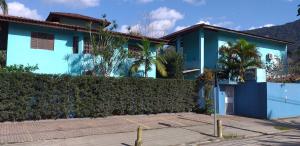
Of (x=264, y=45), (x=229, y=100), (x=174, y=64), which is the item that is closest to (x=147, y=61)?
(x=174, y=64)

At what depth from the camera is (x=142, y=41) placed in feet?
83.9

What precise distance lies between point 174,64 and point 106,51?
217 inches

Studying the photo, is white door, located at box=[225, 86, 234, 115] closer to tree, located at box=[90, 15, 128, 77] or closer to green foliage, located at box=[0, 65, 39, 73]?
tree, located at box=[90, 15, 128, 77]

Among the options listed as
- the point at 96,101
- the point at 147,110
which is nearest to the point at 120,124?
the point at 96,101

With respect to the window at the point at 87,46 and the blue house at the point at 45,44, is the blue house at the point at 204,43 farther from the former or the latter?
the window at the point at 87,46

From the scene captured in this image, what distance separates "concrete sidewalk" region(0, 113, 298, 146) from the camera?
48.0ft

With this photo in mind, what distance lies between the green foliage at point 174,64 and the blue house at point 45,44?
320cm

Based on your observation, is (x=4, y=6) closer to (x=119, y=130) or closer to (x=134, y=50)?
(x=134, y=50)

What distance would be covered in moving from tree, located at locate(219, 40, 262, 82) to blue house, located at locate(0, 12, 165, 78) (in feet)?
24.3

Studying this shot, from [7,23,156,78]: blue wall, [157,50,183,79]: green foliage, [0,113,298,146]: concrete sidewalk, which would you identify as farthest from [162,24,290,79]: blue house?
[0,113,298,146]: concrete sidewalk

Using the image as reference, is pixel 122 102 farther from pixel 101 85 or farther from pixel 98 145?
pixel 98 145

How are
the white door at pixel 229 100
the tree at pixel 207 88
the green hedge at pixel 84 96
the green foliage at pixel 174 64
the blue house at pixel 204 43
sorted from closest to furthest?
the green hedge at pixel 84 96 < the tree at pixel 207 88 < the green foliage at pixel 174 64 < the white door at pixel 229 100 < the blue house at pixel 204 43

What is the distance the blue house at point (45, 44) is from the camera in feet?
71.7

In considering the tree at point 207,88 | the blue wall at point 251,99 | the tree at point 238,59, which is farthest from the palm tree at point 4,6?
the blue wall at point 251,99
